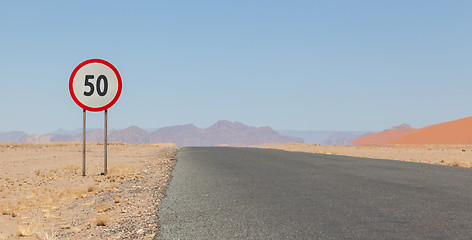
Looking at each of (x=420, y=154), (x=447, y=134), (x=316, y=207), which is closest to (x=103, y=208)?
(x=316, y=207)

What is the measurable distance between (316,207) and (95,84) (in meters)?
7.69

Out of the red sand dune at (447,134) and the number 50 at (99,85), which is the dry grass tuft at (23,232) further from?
the red sand dune at (447,134)

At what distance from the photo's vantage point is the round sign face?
11.5m

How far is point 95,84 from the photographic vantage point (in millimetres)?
11586

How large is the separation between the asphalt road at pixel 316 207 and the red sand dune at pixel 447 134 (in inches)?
2390

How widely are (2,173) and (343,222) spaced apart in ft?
47.8

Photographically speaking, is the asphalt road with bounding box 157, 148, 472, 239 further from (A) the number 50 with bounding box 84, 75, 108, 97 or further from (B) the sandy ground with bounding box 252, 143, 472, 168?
(B) the sandy ground with bounding box 252, 143, 472, 168

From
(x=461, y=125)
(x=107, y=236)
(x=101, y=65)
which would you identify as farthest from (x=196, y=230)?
(x=461, y=125)

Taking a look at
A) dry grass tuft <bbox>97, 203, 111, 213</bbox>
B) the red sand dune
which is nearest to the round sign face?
dry grass tuft <bbox>97, 203, 111, 213</bbox>

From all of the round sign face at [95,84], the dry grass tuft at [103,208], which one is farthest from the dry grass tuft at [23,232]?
the round sign face at [95,84]

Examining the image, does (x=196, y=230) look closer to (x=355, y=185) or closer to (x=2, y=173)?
(x=355, y=185)

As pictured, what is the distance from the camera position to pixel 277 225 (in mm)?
5551

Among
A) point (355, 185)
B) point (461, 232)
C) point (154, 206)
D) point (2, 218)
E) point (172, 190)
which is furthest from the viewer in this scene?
point (355, 185)

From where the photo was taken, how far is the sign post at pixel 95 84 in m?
11.5
